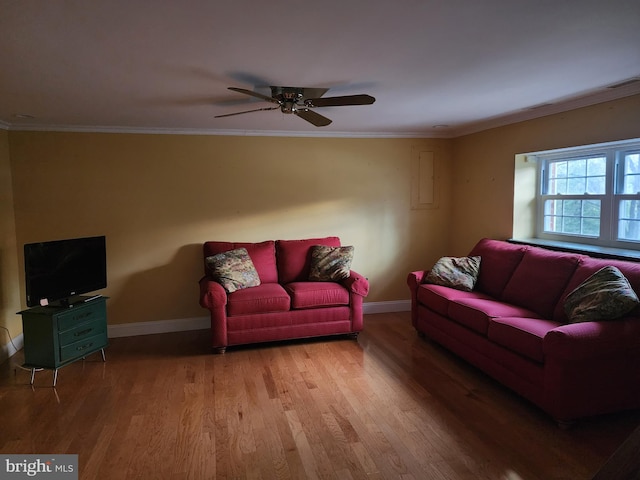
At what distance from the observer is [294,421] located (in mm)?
2752

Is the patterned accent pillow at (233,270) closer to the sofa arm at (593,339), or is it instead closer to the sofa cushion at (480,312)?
the sofa cushion at (480,312)

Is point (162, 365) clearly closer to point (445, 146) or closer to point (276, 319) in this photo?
point (276, 319)

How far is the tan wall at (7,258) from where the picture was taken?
3900 millimetres

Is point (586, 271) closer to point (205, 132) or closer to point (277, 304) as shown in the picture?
point (277, 304)

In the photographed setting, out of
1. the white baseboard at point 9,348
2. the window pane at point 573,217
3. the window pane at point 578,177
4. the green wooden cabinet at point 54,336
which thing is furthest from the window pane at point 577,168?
the white baseboard at point 9,348

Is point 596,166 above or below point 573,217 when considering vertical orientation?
above

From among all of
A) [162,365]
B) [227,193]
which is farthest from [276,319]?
[227,193]

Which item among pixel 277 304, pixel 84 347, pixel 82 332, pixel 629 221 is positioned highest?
pixel 629 221

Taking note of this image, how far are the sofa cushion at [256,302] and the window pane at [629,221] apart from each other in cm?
303

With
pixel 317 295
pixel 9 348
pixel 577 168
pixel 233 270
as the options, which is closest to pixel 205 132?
pixel 233 270

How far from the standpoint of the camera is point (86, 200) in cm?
437

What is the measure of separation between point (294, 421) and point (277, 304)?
1.44m

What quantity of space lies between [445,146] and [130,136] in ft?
12.3

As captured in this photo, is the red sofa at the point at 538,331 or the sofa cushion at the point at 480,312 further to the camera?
the sofa cushion at the point at 480,312
